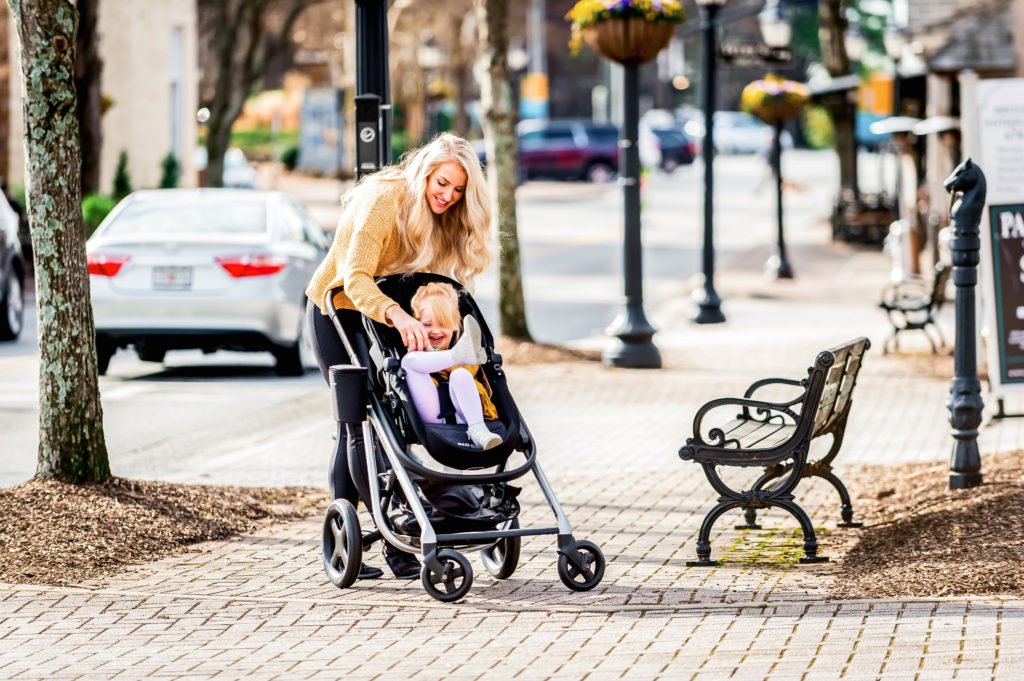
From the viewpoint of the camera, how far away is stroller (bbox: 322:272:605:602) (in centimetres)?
616

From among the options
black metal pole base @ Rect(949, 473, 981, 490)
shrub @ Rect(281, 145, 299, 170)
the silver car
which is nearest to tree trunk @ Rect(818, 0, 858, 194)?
the silver car

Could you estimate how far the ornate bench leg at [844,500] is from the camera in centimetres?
783

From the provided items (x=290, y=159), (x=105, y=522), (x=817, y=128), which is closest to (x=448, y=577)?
(x=105, y=522)

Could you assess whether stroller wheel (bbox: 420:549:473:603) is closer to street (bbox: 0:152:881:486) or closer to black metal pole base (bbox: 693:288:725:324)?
street (bbox: 0:152:881:486)

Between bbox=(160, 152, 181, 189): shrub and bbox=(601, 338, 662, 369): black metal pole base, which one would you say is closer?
bbox=(601, 338, 662, 369): black metal pole base

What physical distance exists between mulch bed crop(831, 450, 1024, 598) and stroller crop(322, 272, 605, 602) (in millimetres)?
1087

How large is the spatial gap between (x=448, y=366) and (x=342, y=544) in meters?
0.83

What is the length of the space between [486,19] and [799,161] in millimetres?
53470

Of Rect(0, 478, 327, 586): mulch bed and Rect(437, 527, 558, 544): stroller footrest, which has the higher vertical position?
Rect(437, 527, 558, 544): stroller footrest

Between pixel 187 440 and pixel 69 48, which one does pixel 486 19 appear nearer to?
pixel 187 440

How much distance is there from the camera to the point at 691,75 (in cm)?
8994

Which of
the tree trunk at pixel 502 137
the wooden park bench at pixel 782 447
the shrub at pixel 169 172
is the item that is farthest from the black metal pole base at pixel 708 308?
the shrub at pixel 169 172

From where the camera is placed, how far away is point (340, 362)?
6.78 metres

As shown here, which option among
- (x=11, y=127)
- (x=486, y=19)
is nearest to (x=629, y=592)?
(x=486, y=19)
